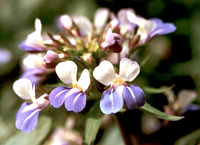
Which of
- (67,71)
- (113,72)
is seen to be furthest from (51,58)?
(113,72)

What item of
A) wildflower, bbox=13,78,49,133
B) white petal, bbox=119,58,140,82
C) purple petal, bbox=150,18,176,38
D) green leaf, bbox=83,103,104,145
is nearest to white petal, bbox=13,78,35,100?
wildflower, bbox=13,78,49,133

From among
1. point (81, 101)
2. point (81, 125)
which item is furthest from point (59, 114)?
point (81, 101)

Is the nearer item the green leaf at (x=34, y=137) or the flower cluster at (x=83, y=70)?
the flower cluster at (x=83, y=70)

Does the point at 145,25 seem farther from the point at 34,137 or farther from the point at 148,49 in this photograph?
the point at 148,49

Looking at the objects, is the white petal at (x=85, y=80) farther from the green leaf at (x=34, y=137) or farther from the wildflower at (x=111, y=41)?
the green leaf at (x=34, y=137)

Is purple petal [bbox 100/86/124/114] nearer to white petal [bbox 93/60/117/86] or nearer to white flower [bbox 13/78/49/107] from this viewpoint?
white petal [bbox 93/60/117/86]

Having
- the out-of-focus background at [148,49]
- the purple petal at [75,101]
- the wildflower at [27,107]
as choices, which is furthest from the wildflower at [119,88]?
the out-of-focus background at [148,49]

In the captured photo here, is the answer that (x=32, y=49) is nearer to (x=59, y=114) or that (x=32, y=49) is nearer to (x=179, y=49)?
(x=59, y=114)

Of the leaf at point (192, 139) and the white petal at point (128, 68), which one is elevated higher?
the white petal at point (128, 68)
